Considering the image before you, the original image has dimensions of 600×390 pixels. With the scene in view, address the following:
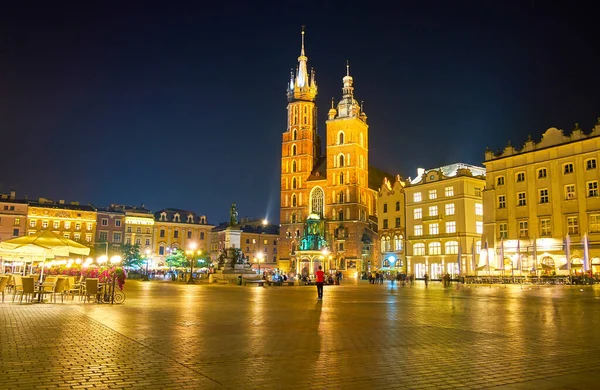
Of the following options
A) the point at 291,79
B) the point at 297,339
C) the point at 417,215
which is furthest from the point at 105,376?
the point at 291,79

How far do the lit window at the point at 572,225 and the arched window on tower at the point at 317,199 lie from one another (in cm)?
5406

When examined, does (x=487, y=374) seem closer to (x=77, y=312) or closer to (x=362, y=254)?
(x=77, y=312)

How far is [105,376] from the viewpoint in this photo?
7062 mm

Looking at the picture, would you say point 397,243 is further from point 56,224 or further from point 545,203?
point 56,224

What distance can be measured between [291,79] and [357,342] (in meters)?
109

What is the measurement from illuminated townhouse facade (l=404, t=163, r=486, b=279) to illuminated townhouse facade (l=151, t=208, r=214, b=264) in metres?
51.7

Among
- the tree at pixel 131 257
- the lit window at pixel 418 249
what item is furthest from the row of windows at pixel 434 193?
the tree at pixel 131 257

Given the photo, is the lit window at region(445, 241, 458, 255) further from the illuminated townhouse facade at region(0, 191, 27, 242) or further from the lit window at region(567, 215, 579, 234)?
the illuminated townhouse facade at region(0, 191, 27, 242)

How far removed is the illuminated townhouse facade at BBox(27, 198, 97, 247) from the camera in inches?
3871

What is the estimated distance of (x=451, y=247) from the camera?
6875 centimetres

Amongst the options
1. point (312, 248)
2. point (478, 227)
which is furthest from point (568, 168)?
point (312, 248)

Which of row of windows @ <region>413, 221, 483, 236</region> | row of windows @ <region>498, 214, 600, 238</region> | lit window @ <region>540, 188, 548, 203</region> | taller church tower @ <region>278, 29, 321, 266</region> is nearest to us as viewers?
row of windows @ <region>498, 214, 600, 238</region>

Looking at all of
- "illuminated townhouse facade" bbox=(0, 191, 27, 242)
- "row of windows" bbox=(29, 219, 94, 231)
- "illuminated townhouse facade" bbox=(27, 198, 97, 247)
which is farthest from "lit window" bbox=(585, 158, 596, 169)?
"illuminated townhouse facade" bbox=(0, 191, 27, 242)

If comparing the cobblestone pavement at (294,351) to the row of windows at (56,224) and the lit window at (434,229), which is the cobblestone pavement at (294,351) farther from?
the row of windows at (56,224)
